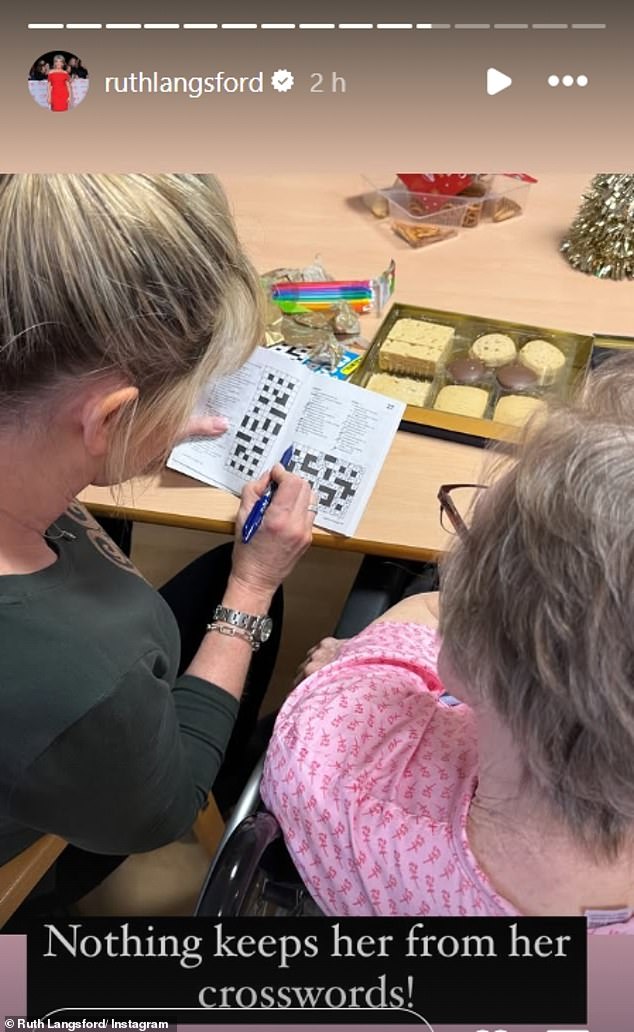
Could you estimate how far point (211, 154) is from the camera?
Answer: 820 mm

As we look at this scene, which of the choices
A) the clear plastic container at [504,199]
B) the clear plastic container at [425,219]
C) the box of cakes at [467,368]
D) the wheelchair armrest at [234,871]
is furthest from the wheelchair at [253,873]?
the clear plastic container at [504,199]

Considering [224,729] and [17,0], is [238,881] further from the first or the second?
[17,0]

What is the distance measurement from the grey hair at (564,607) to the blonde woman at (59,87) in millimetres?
506

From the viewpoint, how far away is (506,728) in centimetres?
61

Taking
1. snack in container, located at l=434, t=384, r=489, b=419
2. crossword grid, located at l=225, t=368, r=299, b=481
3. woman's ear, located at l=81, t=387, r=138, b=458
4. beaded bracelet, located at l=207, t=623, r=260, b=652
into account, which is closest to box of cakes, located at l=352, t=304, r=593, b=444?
snack in container, located at l=434, t=384, r=489, b=419

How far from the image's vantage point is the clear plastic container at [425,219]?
1.49m

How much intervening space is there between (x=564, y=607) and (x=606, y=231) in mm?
1037

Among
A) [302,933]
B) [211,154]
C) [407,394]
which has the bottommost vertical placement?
[302,933]

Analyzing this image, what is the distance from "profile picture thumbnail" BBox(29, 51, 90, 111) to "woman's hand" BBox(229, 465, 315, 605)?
0.51 m

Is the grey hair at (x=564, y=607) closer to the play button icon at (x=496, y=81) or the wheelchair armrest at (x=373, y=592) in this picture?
the play button icon at (x=496, y=81)

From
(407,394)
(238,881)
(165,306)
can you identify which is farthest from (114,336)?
(407,394)

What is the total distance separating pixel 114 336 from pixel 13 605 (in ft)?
0.77

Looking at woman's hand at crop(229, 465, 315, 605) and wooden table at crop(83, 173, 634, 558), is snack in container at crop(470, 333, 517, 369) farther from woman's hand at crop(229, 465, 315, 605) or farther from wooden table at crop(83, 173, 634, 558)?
woman's hand at crop(229, 465, 315, 605)
